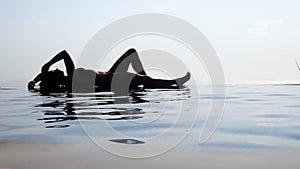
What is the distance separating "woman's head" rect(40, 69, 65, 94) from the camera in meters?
10.1

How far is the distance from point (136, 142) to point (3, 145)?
132 centimetres

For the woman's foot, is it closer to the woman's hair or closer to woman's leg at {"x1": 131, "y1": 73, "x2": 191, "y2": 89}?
woman's leg at {"x1": 131, "y1": 73, "x2": 191, "y2": 89}

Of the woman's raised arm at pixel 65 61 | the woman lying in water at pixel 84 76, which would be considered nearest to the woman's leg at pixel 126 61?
the woman lying in water at pixel 84 76

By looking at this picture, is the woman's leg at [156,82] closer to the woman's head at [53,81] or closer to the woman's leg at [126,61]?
the woman's leg at [126,61]

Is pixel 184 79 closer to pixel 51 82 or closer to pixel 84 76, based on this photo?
pixel 84 76

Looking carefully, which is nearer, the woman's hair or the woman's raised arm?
the woman's raised arm

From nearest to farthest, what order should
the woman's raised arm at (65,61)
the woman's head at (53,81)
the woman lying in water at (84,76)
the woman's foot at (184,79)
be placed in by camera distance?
the woman's raised arm at (65,61), the woman lying in water at (84,76), the woman's head at (53,81), the woman's foot at (184,79)

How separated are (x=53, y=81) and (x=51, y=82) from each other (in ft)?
0.26

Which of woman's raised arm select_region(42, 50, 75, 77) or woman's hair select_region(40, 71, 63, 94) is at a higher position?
woman's raised arm select_region(42, 50, 75, 77)

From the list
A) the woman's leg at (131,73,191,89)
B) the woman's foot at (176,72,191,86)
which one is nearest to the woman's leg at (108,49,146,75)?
the woman's leg at (131,73,191,89)

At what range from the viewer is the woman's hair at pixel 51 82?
10205 mm

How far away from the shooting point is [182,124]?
4.91 metres

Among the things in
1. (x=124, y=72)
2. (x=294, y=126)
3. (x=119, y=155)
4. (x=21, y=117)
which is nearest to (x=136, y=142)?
(x=119, y=155)

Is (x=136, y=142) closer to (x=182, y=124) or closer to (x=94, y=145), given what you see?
(x=94, y=145)
